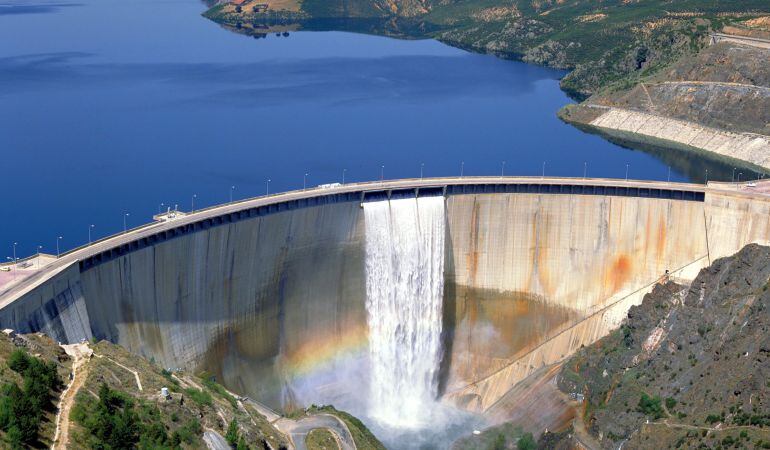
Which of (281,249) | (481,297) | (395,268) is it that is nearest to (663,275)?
(481,297)

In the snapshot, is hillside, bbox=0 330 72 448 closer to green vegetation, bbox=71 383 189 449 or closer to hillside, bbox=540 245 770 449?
green vegetation, bbox=71 383 189 449

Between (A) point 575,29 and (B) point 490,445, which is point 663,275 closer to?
(B) point 490,445

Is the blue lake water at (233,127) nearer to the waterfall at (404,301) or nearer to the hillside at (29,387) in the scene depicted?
the waterfall at (404,301)

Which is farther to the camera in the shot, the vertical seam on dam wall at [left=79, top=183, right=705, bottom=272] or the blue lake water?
the blue lake water

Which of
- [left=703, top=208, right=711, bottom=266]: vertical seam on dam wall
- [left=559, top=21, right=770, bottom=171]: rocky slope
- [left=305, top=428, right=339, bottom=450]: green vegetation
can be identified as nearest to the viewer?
[left=305, top=428, right=339, bottom=450]: green vegetation

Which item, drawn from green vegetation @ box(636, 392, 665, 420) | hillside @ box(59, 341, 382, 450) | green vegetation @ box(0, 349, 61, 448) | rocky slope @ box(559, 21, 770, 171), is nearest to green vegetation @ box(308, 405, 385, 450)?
hillside @ box(59, 341, 382, 450)

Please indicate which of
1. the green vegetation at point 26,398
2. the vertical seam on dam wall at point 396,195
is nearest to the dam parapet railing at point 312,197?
the vertical seam on dam wall at point 396,195

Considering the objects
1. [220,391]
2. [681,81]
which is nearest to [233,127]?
[681,81]
